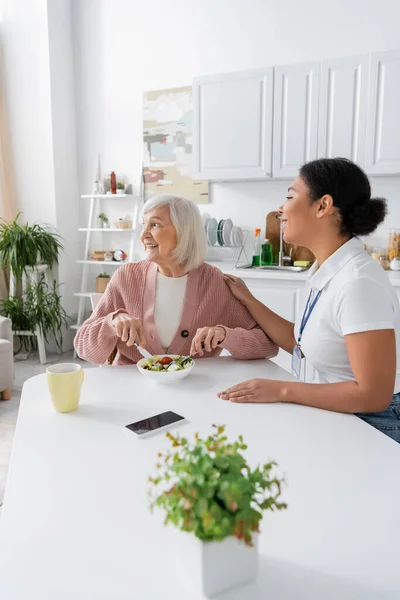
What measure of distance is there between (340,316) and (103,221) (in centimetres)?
360

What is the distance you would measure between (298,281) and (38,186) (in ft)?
8.72

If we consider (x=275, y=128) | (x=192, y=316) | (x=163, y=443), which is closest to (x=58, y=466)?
(x=163, y=443)

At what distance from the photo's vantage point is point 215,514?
1.85ft

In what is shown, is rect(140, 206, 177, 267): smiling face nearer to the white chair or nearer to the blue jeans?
the blue jeans

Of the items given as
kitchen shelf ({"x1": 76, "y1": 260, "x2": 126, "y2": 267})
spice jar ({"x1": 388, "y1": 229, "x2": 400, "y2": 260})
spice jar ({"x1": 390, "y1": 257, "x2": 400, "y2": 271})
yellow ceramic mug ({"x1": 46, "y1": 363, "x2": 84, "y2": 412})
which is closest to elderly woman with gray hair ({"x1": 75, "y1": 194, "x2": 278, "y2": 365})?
yellow ceramic mug ({"x1": 46, "y1": 363, "x2": 84, "y2": 412})

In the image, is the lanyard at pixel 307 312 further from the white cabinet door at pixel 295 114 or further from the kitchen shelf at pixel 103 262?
the kitchen shelf at pixel 103 262

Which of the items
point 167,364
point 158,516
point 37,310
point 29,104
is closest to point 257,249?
point 37,310

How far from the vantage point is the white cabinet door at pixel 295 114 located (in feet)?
10.7

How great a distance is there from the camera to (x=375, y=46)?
11.5ft

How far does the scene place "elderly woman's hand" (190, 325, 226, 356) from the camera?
1.51 m

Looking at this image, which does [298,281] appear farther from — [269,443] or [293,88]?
[269,443]

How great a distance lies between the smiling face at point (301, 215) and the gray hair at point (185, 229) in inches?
14.5

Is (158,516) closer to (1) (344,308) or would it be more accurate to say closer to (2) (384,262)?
(1) (344,308)

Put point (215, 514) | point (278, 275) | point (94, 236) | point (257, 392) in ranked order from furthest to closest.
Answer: point (94, 236) < point (278, 275) < point (257, 392) < point (215, 514)
